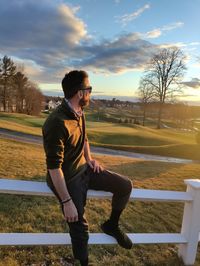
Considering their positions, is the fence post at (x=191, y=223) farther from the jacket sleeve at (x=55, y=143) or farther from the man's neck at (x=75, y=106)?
the jacket sleeve at (x=55, y=143)

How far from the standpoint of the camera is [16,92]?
197 feet

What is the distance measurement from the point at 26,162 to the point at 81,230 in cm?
635

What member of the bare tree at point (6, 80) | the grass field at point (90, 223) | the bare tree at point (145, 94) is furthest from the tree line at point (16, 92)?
the grass field at point (90, 223)

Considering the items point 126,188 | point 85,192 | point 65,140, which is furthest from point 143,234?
point 65,140

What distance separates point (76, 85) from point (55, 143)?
560 mm

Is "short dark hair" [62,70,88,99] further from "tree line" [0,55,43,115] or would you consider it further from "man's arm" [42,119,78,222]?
"tree line" [0,55,43,115]

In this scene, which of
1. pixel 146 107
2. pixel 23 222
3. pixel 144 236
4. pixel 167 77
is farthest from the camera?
pixel 146 107

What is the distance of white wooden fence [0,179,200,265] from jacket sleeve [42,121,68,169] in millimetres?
546

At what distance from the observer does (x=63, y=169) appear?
8.42 ft

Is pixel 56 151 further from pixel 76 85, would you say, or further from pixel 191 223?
pixel 191 223

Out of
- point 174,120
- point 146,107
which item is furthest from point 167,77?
point 174,120

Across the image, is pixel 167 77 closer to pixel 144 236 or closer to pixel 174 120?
pixel 174 120

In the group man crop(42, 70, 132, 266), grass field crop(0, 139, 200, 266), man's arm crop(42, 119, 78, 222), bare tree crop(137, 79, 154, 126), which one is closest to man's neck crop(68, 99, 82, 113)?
man crop(42, 70, 132, 266)

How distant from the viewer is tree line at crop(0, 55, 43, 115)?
58.0 m
